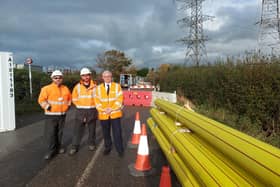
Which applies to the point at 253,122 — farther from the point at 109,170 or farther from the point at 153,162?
the point at 109,170

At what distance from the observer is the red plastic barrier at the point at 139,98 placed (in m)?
17.0

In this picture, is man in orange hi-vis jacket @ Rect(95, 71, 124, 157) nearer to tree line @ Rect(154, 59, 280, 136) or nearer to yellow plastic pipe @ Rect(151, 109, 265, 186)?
yellow plastic pipe @ Rect(151, 109, 265, 186)

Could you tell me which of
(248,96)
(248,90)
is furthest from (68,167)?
(248,90)

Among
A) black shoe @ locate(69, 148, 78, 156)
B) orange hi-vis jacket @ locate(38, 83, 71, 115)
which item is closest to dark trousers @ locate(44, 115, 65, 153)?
orange hi-vis jacket @ locate(38, 83, 71, 115)

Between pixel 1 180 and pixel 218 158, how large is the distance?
12.6ft

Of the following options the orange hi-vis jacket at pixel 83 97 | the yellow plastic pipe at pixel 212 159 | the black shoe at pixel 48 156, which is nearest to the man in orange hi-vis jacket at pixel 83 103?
the orange hi-vis jacket at pixel 83 97

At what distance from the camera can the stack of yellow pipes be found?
1.72 meters

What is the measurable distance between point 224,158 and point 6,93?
26.0ft

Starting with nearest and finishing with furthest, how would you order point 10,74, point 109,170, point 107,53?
point 109,170 < point 10,74 < point 107,53

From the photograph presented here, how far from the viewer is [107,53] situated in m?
59.0

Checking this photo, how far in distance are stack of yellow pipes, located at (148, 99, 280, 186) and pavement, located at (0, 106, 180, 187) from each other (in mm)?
1081

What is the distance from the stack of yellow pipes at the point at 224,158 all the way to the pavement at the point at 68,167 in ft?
3.55

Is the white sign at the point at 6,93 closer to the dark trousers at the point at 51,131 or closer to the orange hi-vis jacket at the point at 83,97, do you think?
the dark trousers at the point at 51,131

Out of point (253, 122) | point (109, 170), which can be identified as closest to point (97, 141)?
point (109, 170)
